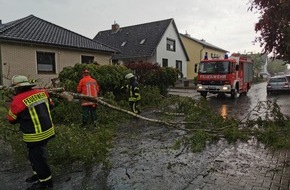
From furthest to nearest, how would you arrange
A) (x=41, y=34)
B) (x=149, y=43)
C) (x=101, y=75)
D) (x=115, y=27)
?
(x=115, y=27) < (x=149, y=43) < (x=41, y=34) < (x=101, y=75)

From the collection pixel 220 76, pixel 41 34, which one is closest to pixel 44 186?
pixel 220 76

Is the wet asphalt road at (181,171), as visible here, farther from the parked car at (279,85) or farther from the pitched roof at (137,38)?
the pitched roof at (137,38)

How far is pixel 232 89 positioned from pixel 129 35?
63.3 ft

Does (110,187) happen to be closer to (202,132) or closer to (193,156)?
(193,156)

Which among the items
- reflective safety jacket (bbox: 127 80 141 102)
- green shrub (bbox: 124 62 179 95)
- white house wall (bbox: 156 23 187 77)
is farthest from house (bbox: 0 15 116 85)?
white house wall (bbox: 156 23 187 77)

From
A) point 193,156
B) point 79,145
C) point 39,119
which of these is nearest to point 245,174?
point 193,156

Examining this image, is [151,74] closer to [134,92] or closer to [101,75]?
[101,75]

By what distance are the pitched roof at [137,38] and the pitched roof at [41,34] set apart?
9.59 metres

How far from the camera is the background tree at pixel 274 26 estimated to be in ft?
22.4

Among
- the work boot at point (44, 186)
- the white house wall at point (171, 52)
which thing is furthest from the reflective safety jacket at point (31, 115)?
the white house wall at point (171, 52)

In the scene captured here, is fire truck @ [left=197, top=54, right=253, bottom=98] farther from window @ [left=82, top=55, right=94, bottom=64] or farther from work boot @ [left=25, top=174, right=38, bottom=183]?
work boot @ [left=25, top=174, right=38, bottom=183]

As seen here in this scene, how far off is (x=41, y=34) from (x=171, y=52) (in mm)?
18104

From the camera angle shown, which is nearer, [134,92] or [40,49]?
[134,92]

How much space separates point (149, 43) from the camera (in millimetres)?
29922
